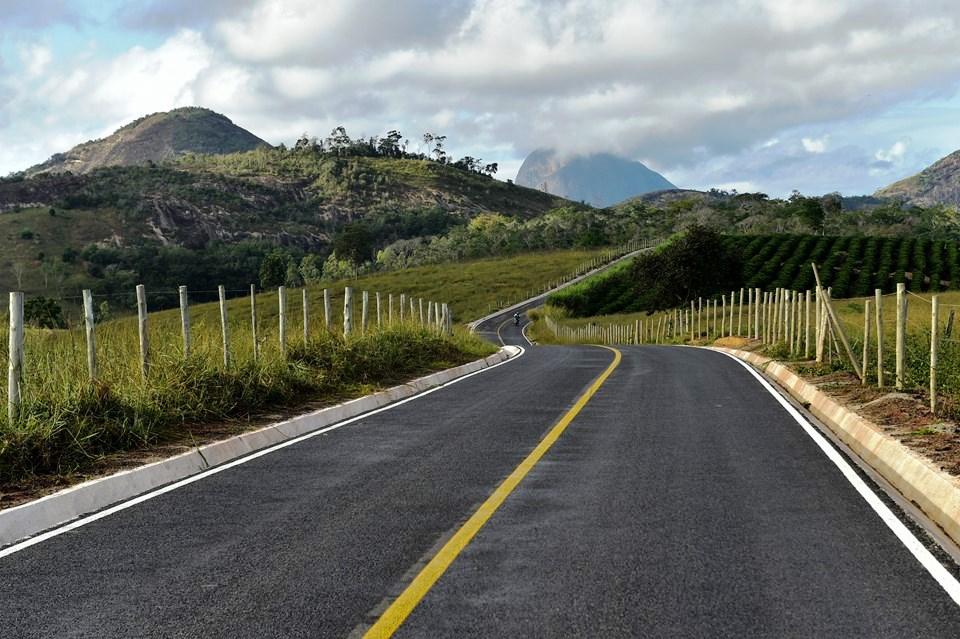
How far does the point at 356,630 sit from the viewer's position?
4684mm

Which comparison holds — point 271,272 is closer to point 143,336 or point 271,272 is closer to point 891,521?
point 143,336

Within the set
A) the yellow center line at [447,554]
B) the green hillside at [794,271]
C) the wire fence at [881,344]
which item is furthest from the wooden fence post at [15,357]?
the green hillside at [794,271]

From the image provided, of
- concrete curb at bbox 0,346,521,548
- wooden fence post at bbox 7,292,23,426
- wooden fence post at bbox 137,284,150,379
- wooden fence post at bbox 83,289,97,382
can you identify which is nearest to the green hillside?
concrete curb at bbox 0,346,521,548

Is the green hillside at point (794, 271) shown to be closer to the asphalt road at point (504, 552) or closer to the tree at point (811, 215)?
the tree at point (811, 215)

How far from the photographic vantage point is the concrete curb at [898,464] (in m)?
7.39

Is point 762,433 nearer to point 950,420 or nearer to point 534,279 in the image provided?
point 950,420

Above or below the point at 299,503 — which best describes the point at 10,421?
above

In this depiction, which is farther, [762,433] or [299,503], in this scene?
[762,433]

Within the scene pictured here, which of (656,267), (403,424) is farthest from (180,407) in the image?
(656,267)

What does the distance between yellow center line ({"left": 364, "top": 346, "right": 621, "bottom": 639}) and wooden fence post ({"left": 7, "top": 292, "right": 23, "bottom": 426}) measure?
4.92 metres

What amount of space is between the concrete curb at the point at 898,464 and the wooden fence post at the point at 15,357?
→ 8392 mm

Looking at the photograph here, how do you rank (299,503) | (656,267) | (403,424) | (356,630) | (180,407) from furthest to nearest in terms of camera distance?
(656,267) < (403,424) < (180,407) < (299,503) < (356,630)

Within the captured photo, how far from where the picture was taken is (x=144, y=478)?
8828 millimetres

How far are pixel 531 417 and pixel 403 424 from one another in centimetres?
178
